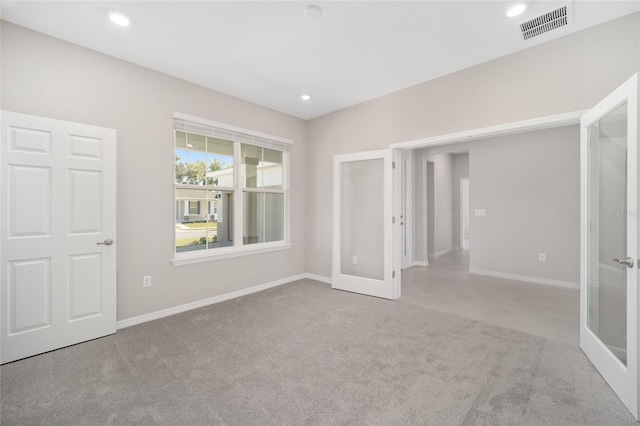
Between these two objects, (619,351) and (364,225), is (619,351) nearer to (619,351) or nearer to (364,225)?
(619,351)

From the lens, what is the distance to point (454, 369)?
2.17 meters

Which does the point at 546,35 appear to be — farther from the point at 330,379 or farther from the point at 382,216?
the point at 330,379

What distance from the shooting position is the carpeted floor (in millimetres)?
1710

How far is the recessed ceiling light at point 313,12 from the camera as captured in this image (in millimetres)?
2213

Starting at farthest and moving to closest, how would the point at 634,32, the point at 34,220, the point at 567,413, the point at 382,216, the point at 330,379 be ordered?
the point at 382,216
the point at 34,220
the point at 634,32
the point at 330,379
the point at 567,413

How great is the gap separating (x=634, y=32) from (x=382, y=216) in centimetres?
286

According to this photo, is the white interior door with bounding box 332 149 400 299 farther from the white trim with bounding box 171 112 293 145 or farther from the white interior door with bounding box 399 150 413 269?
the white interior door with bounding box 399 150 413 269

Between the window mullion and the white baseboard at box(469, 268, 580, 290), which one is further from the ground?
the window mullion

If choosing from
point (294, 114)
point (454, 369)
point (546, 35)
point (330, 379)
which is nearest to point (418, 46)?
point (546, 35)

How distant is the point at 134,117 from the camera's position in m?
3.07

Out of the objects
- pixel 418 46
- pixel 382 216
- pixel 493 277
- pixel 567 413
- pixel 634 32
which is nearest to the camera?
pixel 567 413

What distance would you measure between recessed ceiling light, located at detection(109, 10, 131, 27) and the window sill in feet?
7.79

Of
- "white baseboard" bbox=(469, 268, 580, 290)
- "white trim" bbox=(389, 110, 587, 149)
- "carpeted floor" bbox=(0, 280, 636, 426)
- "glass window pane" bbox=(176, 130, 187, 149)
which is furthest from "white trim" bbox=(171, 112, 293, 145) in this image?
"white baseboard" bbox=(469, 268, 580, 290)

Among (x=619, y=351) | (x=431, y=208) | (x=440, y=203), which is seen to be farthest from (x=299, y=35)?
(x=440, y=203)
